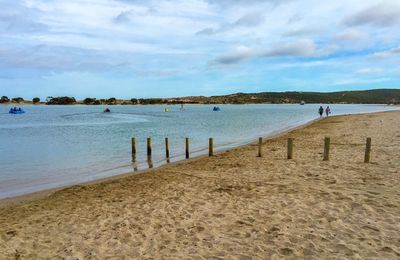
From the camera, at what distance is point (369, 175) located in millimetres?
12539

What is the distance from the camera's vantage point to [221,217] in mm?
8531

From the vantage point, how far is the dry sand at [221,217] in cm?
662

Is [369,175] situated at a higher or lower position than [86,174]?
higher

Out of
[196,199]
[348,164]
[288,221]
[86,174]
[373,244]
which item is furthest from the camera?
[86,174]

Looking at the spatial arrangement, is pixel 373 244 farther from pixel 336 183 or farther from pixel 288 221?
pixel 336 183

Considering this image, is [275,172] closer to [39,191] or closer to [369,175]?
[369,175]

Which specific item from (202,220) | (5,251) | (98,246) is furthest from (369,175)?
(5,251)

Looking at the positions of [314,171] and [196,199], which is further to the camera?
[314,171]

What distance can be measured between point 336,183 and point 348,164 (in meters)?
3.94

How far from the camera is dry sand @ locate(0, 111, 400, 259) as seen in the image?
6.62 meters

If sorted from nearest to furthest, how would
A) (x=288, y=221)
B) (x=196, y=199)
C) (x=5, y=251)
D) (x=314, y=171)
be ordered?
(x=5, y=251), (x=288, y=221), (x=196, y=199), (x=314, y=171)

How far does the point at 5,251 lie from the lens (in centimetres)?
691

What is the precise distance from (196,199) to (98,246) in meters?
3.88

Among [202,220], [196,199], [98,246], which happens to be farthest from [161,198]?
[98,246]
